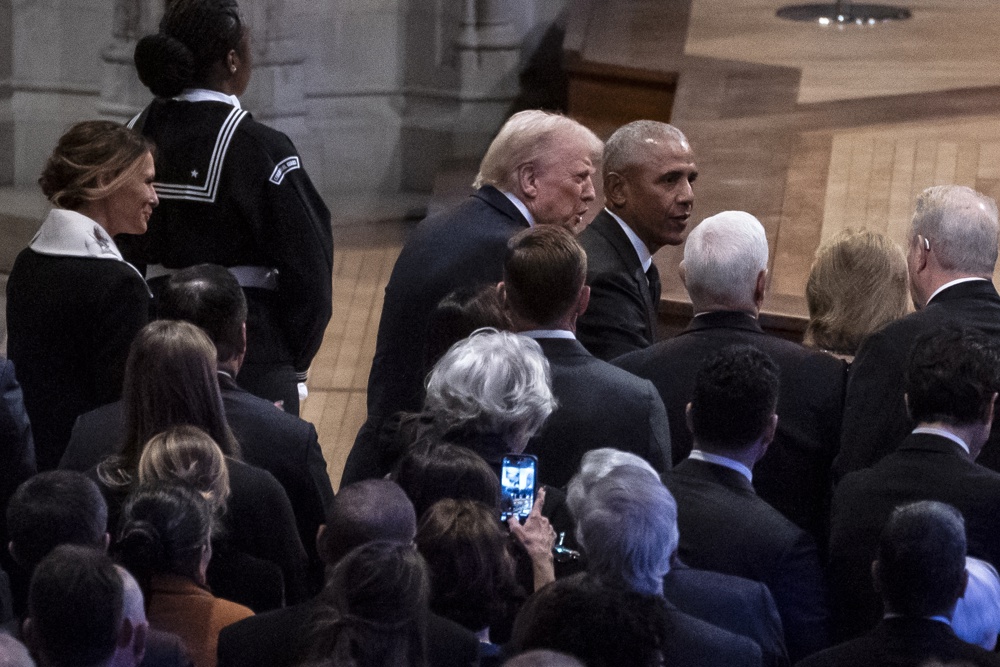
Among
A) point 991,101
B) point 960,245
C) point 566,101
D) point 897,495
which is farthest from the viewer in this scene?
point 566,101

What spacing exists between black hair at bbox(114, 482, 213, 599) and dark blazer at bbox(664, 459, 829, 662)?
0.87 m

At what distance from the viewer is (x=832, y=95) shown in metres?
7.59

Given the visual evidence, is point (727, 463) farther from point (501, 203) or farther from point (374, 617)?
point (501, 203)

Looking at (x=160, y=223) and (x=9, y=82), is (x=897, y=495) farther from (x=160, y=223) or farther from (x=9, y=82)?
(x=9, y=82)

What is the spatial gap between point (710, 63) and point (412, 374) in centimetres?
449

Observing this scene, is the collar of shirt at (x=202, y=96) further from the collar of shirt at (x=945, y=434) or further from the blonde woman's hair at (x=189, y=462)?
the collar of shirt at (x=945, y=434)

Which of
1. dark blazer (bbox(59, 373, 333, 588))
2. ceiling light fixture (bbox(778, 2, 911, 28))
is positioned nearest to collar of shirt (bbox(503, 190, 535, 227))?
dark blazer (bbox(59, 373, 333, 588))

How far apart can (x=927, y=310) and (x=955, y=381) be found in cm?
58

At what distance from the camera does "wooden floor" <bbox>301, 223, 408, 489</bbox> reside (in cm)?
603

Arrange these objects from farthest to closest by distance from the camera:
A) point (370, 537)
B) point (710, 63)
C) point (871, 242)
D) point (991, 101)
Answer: point (710, 63)
point (991, 101)
point (871, 242)
point (370, 537)

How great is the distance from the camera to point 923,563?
8.11 ft

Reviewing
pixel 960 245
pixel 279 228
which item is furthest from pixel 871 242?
pixel 279 228

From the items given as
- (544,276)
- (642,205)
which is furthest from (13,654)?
(642,205)

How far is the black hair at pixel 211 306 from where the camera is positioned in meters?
3.30
